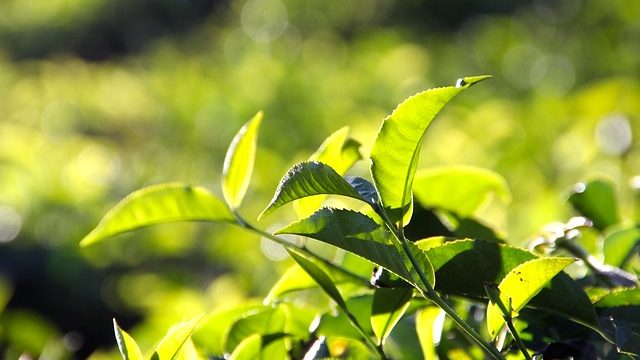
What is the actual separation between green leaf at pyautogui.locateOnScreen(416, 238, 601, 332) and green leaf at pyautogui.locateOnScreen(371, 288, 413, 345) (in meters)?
0.05

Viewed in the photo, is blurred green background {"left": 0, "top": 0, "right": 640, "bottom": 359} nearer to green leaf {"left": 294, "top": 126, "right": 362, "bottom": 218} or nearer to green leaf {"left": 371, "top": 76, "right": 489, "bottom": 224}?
green leaf {"left": 294, "top": 126, "right": 362, "bottom": 218}

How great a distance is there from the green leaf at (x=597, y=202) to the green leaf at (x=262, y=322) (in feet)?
1.41

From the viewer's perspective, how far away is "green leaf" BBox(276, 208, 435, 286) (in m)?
0.81

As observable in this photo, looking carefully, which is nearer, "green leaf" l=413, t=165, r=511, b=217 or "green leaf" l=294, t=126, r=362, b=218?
"green leaf" l=294, t=126, r=362, b=218

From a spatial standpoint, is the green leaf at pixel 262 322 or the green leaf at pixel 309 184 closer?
the green leaf at pixel 309 184

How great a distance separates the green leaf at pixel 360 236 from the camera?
81 cm

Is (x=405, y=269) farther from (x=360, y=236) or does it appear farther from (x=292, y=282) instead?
(x=292, y=282)

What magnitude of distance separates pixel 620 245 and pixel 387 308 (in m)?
0.32

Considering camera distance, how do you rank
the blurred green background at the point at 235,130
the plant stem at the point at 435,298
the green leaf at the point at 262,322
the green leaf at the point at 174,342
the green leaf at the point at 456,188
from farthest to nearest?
1. the blurred green background at the point at 235,130
2. the green leaf at the point at 456,188
3. the green leaf at the point at 262,322
4. the green leaf at the point at 174,342
5. the plant stem at the point at 435,298

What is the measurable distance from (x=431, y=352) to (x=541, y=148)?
1.89 metres

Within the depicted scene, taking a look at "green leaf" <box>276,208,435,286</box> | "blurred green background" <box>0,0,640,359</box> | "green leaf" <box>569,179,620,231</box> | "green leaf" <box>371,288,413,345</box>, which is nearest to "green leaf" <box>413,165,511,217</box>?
"green leaf" <box>569,179,620,231</box>

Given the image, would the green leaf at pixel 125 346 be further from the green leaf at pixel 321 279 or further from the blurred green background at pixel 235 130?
the blurred green background at pixel 235 130

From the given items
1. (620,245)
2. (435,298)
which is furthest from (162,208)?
(620,245)

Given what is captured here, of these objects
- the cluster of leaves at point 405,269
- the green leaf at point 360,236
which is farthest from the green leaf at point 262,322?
the green leaf at point 360,236
